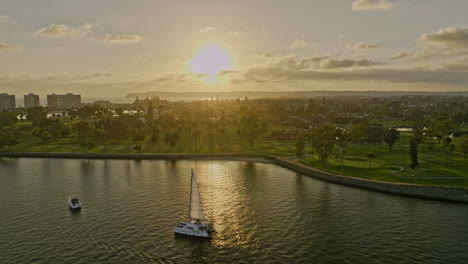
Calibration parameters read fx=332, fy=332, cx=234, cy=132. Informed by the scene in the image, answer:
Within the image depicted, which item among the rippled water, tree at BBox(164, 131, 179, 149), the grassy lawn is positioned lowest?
the rippled water

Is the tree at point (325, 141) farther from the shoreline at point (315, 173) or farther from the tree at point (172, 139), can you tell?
the tree at point (172, 139)

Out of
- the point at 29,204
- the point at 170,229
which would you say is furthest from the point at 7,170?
the point at 170,229

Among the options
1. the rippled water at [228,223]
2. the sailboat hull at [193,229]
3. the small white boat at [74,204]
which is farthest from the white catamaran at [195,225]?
the small white boat at [74,204]

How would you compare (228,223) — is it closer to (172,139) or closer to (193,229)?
(193,229)

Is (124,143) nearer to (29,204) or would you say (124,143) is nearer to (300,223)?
(29,204)

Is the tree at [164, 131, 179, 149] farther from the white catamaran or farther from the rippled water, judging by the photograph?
the white catamaran

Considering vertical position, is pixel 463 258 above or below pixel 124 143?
below

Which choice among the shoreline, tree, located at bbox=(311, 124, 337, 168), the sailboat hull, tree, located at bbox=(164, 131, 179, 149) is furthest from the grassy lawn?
the sailboat hull
